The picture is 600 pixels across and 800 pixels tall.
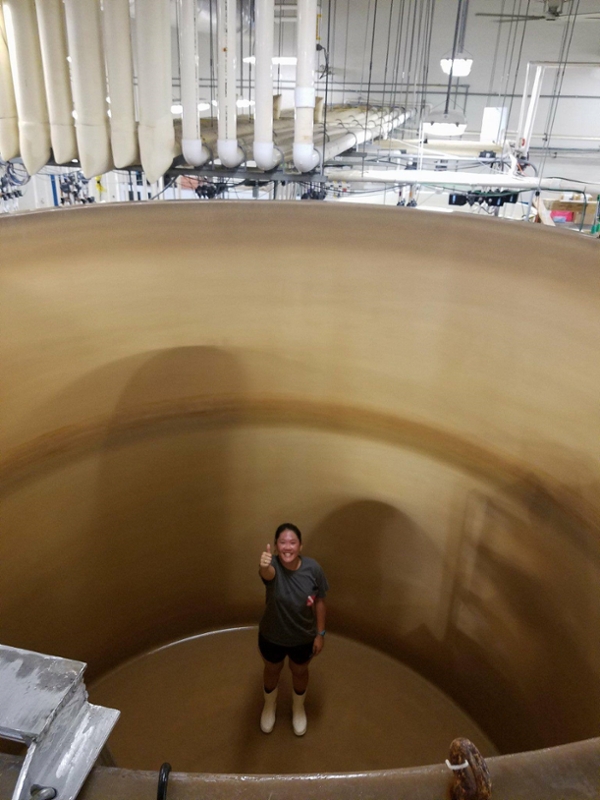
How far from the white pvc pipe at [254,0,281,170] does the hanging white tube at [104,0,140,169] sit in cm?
64

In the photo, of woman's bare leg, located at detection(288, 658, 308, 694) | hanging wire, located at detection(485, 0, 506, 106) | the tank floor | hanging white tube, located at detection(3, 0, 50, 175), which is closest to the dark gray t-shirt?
woman's bare leg, located at detection(288, 658, 308, 694)

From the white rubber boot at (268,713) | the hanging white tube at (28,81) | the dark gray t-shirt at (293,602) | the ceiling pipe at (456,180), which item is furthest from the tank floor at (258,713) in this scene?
the ceiling pipe at (456,180)

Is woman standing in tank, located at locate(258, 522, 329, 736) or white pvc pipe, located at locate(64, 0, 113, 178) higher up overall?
white pvc pipe, located at locate(64, 0, 113, 178)

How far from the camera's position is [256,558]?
346 cm

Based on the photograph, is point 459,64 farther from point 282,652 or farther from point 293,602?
point 282,652

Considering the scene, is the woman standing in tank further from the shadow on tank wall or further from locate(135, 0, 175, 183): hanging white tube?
locate(135, 0, 175, 183): hanging white tube

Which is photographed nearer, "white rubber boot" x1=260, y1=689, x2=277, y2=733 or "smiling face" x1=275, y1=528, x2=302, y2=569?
"smiling face" x1=275, y1=528, x2=302, y2=569

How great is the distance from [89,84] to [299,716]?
332cm

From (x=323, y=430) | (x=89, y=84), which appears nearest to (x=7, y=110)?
(x=89, y=84)

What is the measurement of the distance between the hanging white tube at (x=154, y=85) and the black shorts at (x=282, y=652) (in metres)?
2.49

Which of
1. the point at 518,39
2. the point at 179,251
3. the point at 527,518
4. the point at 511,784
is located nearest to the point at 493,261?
the point at 527,518

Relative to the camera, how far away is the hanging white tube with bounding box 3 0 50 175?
3131 millimetres

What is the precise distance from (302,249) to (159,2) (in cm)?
132

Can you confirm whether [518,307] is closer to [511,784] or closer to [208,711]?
[511,784]
